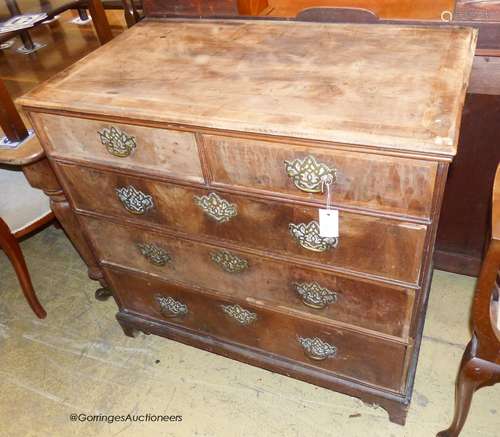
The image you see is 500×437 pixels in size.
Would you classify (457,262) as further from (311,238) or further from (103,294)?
(103,294)

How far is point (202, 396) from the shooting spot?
1.72 metres

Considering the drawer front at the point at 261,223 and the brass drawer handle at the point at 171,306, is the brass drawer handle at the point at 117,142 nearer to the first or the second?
the drawer front at the point at 261,223

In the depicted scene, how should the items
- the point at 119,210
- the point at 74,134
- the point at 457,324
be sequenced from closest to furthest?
the point at 74,134
the point at 119,210
the point at 457,324

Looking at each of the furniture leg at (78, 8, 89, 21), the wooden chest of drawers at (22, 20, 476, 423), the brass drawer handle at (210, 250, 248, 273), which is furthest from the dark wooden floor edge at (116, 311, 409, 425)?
the furniture leg at (78, 8, 89, 21)

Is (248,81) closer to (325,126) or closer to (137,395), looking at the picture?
(325,126)

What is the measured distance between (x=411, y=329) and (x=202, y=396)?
82 centimetres

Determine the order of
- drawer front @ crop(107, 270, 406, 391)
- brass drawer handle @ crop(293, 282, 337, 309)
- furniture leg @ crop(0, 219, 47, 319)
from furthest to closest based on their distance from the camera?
1. furniture leg @ crop(0, 219, 47, 319)
2. drawer front @ crop(107, 270, 406, 391)
3. brass drawer handle @ crop(293, 282, 337, 309)

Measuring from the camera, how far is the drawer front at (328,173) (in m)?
0.97

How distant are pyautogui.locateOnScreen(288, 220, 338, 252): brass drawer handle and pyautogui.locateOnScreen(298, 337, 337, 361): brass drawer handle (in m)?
0.40

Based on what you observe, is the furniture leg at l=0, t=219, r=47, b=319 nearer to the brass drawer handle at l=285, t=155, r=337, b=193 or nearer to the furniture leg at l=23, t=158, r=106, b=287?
the furniture leg at l=23, t=158, r=106, b=287

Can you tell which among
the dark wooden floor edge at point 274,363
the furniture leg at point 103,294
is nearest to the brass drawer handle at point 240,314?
the dark wooden floor edge at point 274,363

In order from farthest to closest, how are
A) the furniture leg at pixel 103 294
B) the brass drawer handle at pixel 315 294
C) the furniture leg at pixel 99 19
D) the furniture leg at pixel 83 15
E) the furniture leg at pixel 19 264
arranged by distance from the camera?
1. the furniture leg at pixel 83 15
2. the furniture leg at pixel 103 294
3. the furniture leg at pixel 99 19
4. the furniture leg at pixel 19 264
5. the brass drawer handle at pixel 315 294

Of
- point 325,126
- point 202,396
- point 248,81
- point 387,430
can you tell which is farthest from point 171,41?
point 387,430

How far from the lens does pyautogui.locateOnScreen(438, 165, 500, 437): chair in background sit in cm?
100
